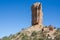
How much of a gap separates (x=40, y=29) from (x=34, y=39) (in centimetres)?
561

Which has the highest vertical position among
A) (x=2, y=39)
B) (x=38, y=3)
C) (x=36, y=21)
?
(x=38, y=3)

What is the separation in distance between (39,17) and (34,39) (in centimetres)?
803

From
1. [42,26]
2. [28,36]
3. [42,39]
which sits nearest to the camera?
[42,39]

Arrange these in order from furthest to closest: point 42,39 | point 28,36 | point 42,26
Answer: point 42,26 → point 28,36 → point 42,39

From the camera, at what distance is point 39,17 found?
51.4 m

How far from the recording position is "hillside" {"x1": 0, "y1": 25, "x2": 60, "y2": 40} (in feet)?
150

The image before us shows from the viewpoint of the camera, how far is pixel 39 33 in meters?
47.6

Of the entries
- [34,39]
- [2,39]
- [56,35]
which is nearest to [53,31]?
[56,35]

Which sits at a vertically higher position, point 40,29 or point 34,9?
point 34,9

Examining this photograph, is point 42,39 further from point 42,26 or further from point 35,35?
point 42,26

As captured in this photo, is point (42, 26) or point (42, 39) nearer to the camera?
point (42, 39)

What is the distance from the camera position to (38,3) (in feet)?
172

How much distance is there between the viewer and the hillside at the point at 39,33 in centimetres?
4562

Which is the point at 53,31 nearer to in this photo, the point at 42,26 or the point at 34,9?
the point at 42,26
